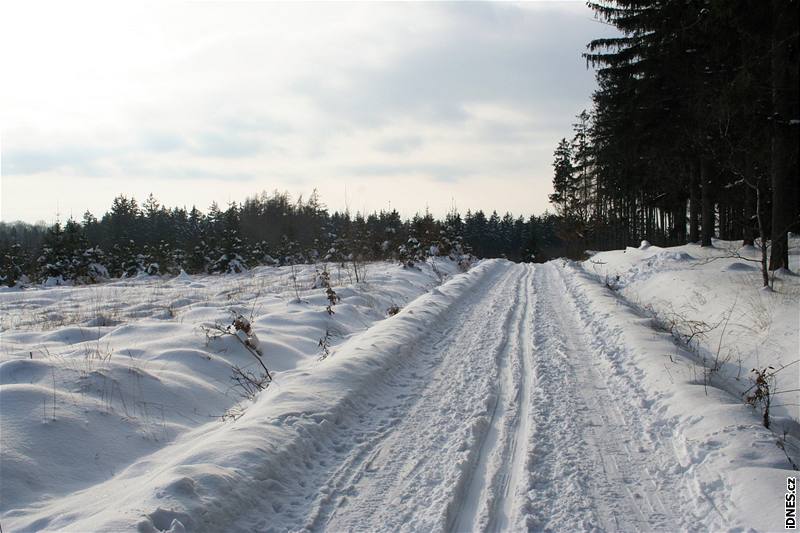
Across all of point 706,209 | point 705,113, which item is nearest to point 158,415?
point 705,113

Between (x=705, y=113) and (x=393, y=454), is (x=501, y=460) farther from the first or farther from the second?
(x=705, y=113)

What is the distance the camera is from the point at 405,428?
4590mm

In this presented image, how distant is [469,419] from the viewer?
4.69 meters

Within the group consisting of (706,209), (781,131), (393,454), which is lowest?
(393,454)

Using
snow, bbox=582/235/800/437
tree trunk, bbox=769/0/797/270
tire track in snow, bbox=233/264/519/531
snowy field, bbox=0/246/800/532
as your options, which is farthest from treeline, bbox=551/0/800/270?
tire track in snow, bbox=233/264/519/531

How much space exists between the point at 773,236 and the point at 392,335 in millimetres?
9691

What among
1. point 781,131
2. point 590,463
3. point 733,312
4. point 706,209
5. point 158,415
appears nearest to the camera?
point 590,463

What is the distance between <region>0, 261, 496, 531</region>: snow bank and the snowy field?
2 cm

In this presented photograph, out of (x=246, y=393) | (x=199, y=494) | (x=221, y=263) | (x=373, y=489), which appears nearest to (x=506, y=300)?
(x=246, y=393)

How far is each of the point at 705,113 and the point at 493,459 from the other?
15109 millimetres

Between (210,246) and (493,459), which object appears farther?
(210,246)

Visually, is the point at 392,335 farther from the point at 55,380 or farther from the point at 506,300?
the point at 506,300

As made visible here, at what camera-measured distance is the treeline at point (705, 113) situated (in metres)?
10.5

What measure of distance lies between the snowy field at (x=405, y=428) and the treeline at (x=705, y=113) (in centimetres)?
451
